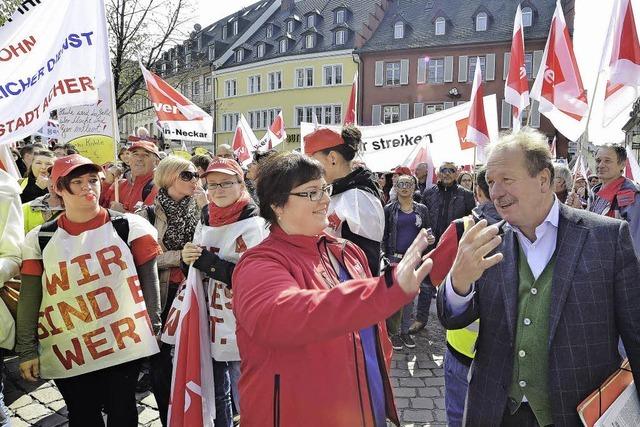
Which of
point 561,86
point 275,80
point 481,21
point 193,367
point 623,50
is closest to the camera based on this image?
point 193,367

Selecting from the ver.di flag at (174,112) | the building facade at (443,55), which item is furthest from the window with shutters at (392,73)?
the ver.di flag at (174,112)

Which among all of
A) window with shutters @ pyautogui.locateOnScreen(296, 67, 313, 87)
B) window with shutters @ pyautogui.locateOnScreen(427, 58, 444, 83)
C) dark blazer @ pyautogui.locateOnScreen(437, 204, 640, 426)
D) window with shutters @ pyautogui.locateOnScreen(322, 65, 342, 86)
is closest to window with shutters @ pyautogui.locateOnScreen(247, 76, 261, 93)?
window with shutters @ pyautogui.locateOnScreen(296, 67, 313, 87)

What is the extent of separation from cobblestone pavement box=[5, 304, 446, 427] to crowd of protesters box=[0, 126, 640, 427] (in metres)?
1.15

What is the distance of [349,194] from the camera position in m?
3.01

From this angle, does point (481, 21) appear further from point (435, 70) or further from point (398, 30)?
point (398, 30)

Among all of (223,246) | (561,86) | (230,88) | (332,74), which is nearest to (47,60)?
(223,246)

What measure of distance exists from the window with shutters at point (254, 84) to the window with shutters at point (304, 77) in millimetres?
4556

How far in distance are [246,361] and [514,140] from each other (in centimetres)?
142

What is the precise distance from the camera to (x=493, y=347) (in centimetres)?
209

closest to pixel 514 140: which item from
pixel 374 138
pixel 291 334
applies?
pixel 291 334

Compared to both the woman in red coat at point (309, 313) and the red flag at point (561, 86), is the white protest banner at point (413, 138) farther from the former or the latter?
the woman in red coat at point (309, 313)

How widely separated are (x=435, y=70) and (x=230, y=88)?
19.9 m

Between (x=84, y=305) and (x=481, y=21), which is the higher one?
(x=481, y=21)

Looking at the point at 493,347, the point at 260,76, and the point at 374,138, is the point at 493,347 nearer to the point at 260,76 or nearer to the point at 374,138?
the point at 374,138
